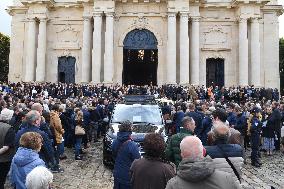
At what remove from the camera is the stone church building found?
34.7 m

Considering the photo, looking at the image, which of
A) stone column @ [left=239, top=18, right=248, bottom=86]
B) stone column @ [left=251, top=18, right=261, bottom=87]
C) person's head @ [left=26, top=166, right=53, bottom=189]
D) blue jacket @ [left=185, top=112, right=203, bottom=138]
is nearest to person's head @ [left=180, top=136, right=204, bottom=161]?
person's head @ [left=26, top=166, right=53, bottom=189]

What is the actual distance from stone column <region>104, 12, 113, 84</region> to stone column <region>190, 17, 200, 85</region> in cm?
745

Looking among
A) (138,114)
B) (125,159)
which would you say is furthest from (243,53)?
(125,159)

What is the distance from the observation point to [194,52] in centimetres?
3531

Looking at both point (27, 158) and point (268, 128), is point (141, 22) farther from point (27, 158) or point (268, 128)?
point (27, 158)

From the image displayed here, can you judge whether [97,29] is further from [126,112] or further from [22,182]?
[22,182]

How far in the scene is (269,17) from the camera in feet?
125

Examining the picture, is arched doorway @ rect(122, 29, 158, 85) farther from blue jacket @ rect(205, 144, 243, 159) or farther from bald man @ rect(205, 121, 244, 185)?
blue jacket @ rect(205, 144, 243, 159)

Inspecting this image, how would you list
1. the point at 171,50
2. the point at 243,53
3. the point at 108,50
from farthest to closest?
the point at 243,53 < the point at 108,50 < the point at 171,50

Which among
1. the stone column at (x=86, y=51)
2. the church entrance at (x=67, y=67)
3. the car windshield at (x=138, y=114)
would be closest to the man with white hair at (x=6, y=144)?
the car windshield at (x=138, y=114)

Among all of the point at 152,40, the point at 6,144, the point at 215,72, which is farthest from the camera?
the point at 215,72

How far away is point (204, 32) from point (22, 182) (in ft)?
108

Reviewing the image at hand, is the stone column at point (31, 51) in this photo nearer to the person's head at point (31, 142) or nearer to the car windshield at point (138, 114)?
the car windshield at point (138, 114)

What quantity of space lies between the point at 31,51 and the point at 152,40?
11.5 metres
